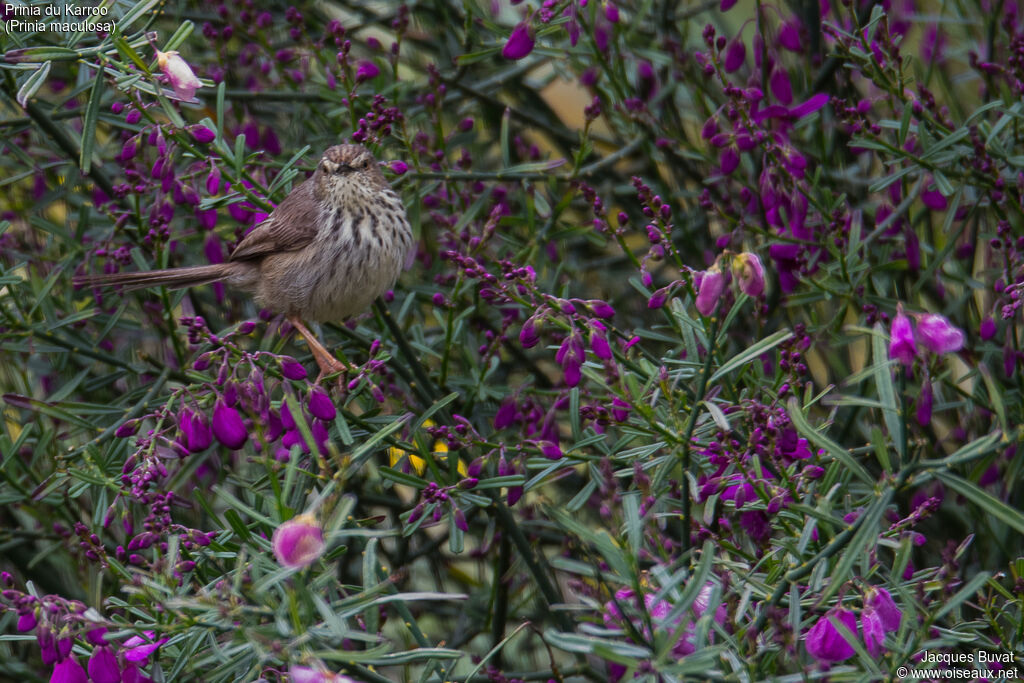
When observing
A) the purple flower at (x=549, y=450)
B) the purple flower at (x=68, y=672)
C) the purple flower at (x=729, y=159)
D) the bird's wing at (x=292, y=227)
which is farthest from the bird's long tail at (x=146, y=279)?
the purple flower at (x=729, y=159)

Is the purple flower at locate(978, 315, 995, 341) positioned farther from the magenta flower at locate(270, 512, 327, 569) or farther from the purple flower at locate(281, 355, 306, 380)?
the magenta flower at locate(270, 512, 327, 569)

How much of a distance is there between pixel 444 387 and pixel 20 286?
149cm

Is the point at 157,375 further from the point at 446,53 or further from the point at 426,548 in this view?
the point at 446,53

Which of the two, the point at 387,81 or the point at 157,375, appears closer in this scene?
the point at 157,375

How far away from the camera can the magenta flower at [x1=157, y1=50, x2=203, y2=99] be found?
8.77 ft

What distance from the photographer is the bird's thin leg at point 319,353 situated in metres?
3.51

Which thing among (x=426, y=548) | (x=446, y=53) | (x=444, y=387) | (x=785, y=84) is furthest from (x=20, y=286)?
(x=785, y=84)

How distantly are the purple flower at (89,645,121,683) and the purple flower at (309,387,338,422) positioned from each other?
80 centimetres

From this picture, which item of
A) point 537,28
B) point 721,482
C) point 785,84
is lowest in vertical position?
point 721,482

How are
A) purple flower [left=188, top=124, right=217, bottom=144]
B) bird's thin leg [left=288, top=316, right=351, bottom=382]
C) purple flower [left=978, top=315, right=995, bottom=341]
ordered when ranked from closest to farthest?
1. purple flower [left=188, top=124, right=217, bottom=144]
2. purple flower [left=978, top=315, right=995, bottom=341]
3. bird's thin leg [left=288, top=316, right=351, bottom=382]

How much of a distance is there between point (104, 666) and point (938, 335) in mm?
1863

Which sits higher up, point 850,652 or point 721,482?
point 721,482

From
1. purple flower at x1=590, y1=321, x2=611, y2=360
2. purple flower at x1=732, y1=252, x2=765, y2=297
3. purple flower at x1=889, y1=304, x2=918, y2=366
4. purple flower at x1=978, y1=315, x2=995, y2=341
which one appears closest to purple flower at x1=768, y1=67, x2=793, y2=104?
purple flower at x1=978, y1=315, x2=995, y2=341

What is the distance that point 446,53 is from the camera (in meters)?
4.63
